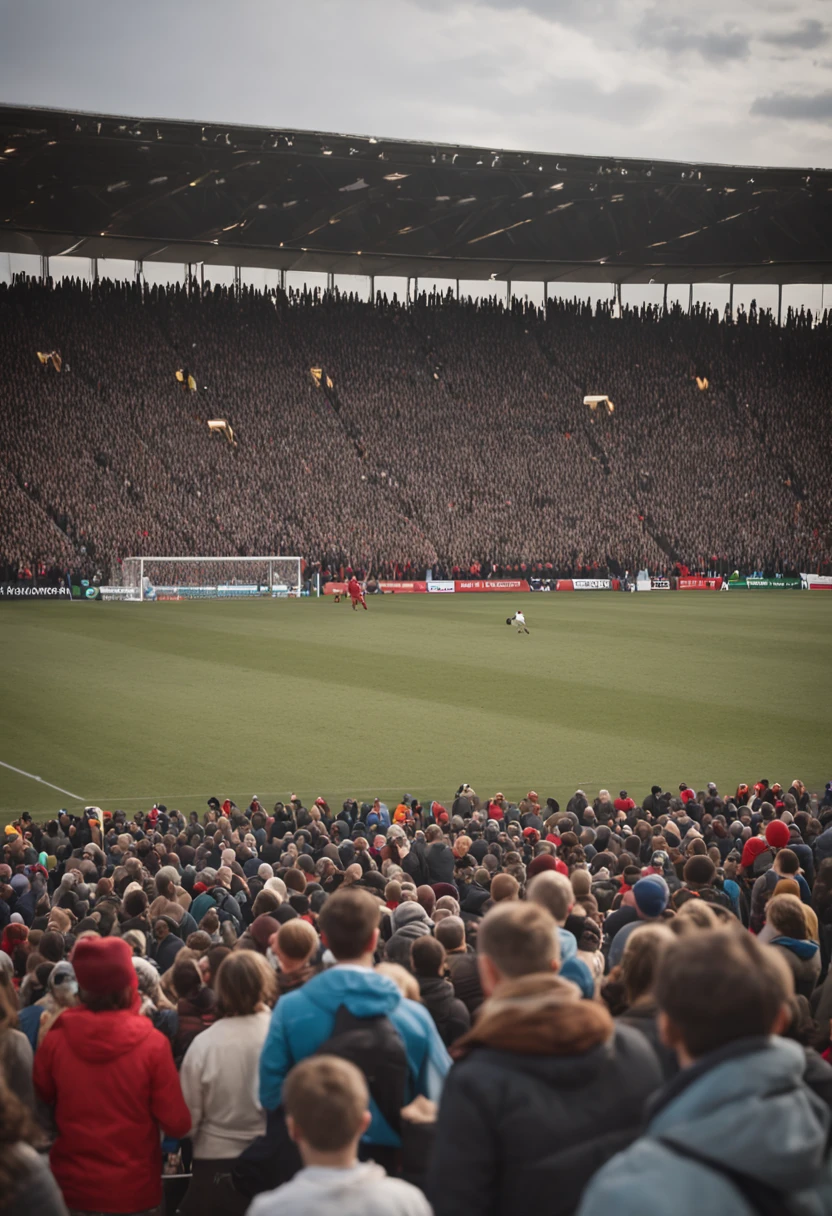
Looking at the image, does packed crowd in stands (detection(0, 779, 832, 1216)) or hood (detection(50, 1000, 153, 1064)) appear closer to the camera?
packed crowd in stands (detection(0, 779, 832, 1216))

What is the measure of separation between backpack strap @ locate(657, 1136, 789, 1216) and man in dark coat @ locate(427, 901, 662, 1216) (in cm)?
53

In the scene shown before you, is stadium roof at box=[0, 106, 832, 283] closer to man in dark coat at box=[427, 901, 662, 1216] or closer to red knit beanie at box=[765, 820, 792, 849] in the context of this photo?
red knit beanie at box=[765, 820, 792, 849]

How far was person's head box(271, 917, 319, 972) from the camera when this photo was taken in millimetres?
5004

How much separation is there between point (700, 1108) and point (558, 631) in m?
35.0

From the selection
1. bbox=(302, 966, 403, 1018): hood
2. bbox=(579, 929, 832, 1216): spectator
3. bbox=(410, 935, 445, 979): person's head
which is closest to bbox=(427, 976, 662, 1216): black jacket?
bbox=(579, 929, 832, 1216): spectator

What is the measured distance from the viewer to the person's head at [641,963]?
4195mm

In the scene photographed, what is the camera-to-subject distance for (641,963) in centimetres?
421

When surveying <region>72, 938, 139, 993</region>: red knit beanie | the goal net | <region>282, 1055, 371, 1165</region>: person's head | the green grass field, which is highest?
the goal net

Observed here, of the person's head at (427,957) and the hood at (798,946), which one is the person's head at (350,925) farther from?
the hood at (798,946)

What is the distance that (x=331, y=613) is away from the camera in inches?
1705

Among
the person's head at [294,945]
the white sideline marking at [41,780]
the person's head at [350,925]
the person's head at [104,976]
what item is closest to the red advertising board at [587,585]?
the white sideline marking at [41,780]

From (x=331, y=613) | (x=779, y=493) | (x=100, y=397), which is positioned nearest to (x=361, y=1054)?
(x=331, y=613)

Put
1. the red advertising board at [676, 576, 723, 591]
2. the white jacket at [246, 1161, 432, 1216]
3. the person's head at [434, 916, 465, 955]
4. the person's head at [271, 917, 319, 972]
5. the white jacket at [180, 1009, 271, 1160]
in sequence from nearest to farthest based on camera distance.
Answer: the white jacket at [246, 1161, 432, 1216], the white jacket at [180, 1009, 271, 1160], the person's head at [271, 917, 319, 972], the person's head at [434, 916, 465, 955], the red advertising board at [676, 576, 723, 591]

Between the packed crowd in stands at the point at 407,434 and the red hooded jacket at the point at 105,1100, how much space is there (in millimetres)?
46843
